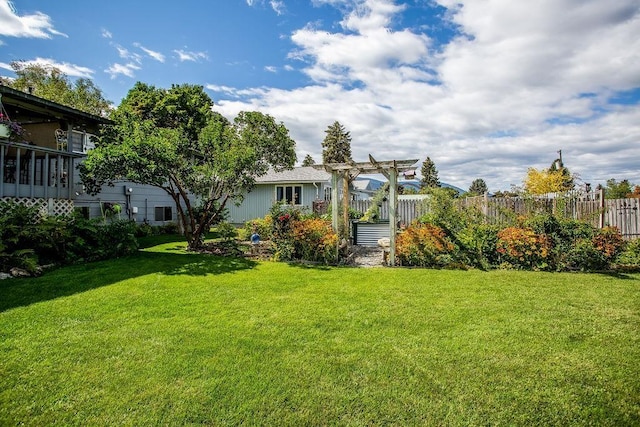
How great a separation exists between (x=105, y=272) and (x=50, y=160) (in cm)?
659

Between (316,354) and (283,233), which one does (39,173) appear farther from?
(316,354)

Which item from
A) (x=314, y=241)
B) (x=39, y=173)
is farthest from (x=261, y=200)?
(x=314, y=241)

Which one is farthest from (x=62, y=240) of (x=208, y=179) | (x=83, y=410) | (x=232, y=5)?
(x=232, y=5)

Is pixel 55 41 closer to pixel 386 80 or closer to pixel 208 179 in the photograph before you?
pixel 208 179

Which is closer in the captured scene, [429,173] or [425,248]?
[425,248]

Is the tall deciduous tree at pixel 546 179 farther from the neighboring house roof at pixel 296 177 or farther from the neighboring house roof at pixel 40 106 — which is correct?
the neighboring house roof at pixel 40 106

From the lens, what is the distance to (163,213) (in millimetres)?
16516

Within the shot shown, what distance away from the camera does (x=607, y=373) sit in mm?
3004

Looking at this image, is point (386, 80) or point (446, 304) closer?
point (446, 304)

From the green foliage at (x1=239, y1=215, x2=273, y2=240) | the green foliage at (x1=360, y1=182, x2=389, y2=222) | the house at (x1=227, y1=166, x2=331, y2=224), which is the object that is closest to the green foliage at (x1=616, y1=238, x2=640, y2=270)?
the green foliage at (x1=360, y1=182, x2=389, y2=222)

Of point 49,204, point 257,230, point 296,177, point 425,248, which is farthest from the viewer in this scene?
point 296,177

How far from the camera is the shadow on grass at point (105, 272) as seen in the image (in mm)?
5238

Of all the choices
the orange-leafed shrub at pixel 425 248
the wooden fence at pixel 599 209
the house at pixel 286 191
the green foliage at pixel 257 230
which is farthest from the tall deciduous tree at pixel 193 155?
the house at pixel 286 191

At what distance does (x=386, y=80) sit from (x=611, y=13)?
20.5ft
